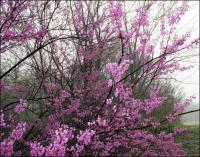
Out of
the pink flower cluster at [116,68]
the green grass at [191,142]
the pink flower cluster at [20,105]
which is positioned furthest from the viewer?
the green grass at [191,142]

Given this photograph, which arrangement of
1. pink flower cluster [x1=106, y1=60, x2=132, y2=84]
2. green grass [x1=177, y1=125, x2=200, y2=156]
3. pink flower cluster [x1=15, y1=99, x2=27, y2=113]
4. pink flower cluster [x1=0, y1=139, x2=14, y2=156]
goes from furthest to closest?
green grass [x1=177, y1=125, x2=200, y2=156], pink flower cluster [x1=15, y1=99, x2=27, y2=113], pink flower cluster [x1=106, y1=60, x2=132, y2=84], pink flower cluster [x1=0, y1=139, x2=14, y2=156]

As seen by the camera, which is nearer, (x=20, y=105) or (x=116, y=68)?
(x=116, y=68)

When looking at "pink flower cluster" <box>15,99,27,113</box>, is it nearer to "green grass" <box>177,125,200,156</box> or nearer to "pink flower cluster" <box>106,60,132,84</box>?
"pink flower cluster" <box>106,60,132,84</box>

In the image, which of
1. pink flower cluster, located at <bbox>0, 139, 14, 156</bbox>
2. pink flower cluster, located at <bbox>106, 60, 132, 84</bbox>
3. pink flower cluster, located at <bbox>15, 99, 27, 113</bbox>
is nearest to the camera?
pink flower cluster, located at <bbox>0, 139, 14, 156</bbox>

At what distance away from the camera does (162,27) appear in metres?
7.62

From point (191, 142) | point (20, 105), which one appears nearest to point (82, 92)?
point (20, 105)

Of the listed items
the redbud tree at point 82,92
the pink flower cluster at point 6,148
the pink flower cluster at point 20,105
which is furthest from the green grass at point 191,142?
the pink flower cluster at point 6,148

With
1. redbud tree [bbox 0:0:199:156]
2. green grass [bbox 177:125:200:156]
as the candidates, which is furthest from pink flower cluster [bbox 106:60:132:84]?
green grass [bbox 177:125:200:156]

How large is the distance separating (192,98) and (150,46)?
206cm

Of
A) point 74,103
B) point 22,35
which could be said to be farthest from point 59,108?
point 22,35

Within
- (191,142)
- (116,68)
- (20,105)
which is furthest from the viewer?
(191,142)

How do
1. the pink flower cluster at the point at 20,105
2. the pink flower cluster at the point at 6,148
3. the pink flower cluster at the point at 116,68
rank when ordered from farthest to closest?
the pink flower cluster at the point at 20,105
the pink flower cluster at the point at 116,68
the pink flower cluster at the point at 6,148

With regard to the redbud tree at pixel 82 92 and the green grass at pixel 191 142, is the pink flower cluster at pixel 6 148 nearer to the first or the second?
the redbud tree at pixel 82 92

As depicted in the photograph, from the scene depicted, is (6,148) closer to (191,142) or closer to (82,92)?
(82,92)
